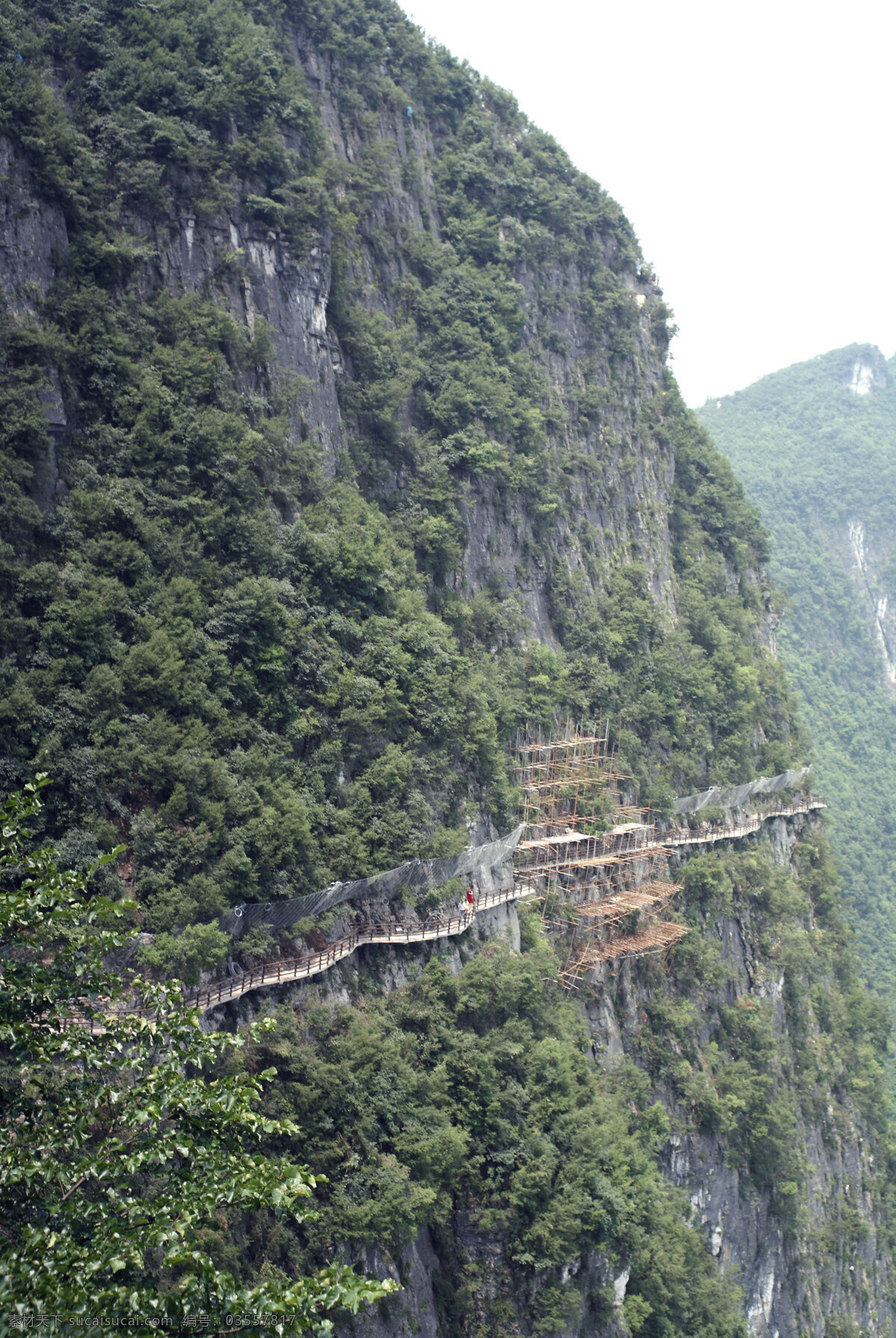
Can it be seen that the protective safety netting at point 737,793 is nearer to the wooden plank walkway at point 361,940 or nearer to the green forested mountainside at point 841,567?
the wooden plank walkway at point 361,940

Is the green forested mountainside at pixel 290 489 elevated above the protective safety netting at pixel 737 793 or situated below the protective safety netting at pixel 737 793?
above

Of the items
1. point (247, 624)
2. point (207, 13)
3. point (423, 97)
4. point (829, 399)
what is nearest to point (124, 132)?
point (207, 13)

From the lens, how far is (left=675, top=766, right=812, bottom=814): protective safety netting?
45656 mm

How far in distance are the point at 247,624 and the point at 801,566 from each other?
11038 cm

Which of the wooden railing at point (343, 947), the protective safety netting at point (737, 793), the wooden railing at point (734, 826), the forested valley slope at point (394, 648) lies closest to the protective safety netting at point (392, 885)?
the forested valley slope at point (394, 648)

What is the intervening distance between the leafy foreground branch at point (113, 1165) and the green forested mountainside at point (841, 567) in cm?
5902

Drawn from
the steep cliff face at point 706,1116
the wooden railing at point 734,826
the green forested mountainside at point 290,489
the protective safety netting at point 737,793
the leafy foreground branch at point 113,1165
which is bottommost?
the steep cliff face at point 706,1116

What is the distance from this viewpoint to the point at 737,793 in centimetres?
4878

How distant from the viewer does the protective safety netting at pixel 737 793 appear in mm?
45656

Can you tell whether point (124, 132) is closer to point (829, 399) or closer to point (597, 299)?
point (597, 299)

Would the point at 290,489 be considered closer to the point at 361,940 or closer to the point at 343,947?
the point at 361,940

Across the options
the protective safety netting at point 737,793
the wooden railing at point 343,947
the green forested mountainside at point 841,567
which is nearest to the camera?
the wooden railing at point 343,947

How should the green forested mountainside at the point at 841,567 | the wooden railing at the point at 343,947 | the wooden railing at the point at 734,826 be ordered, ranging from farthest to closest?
the green forested mountainside at the point at 841,567 < the wooden railing at the point at 734,826 < the wooden railing at the point at 343,947

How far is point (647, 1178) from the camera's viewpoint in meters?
30.6
